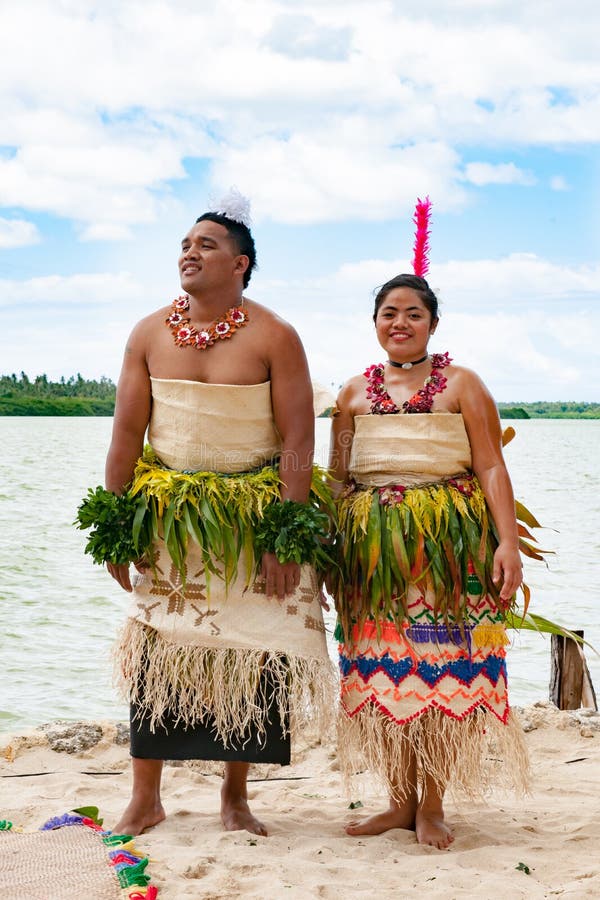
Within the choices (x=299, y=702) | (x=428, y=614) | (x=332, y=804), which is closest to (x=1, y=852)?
(x=299, y=702)

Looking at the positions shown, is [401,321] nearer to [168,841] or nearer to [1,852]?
[168,841]

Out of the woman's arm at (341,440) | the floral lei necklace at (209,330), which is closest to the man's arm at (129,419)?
the floral lei necklace at (209,330)

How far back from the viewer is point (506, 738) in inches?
117

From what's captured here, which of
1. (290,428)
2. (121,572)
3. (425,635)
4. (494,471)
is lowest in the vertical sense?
(425,635)

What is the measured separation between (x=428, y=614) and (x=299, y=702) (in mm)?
492

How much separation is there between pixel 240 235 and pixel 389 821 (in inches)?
78.5

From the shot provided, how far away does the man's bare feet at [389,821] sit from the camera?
308cm

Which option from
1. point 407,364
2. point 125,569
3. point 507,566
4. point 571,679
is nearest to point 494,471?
point 507,566

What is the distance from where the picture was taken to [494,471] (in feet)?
9.59

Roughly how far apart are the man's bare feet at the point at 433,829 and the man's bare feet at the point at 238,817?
51cm

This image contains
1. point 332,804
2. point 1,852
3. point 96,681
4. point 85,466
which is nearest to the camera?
point 1,852

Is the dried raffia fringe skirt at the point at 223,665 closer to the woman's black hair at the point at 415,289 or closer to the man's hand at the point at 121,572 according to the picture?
the man's hand at the point at 121,572

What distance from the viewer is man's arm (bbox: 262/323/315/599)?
2865mm

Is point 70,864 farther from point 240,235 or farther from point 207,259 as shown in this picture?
point 240,235
